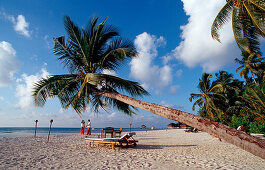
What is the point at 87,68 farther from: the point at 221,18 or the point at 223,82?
the point at 223,82

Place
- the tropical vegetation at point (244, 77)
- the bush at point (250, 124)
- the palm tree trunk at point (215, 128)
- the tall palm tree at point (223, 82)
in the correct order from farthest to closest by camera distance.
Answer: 1. the tall palm tree at point (223, 82)
2. the bush at point (250, 124)
3. the tropical vegetation at point (244, 77)
4. the palm tree trunk at point (215, 128)

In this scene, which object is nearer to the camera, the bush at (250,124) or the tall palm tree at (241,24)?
the tall palm tree at (241,24)

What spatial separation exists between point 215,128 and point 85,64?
210 inches

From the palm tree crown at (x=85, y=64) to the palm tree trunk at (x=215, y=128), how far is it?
Result: 208 centimetres

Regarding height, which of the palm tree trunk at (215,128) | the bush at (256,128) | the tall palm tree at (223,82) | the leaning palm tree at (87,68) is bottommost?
the bush at (256,128)

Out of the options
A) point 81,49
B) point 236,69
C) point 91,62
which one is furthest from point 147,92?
point 236,69

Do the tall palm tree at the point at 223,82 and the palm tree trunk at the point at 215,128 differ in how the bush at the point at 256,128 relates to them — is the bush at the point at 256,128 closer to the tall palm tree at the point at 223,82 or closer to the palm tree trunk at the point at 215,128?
the tall palm tree at the point at 223,82

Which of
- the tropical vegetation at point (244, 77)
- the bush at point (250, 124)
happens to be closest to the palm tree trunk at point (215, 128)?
the tropical vegetation at point (244, 77)

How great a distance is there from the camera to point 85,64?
21.9 feet

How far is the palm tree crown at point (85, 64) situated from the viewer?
6.28 m

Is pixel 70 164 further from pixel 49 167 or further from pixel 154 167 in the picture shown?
pixel 154 167

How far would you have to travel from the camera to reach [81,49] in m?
6.46

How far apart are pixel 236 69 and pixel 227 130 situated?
2642cm

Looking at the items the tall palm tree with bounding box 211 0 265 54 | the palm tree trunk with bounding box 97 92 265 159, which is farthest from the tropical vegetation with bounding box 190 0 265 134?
the palm tree trunk with bounding box 97 92 265 159
